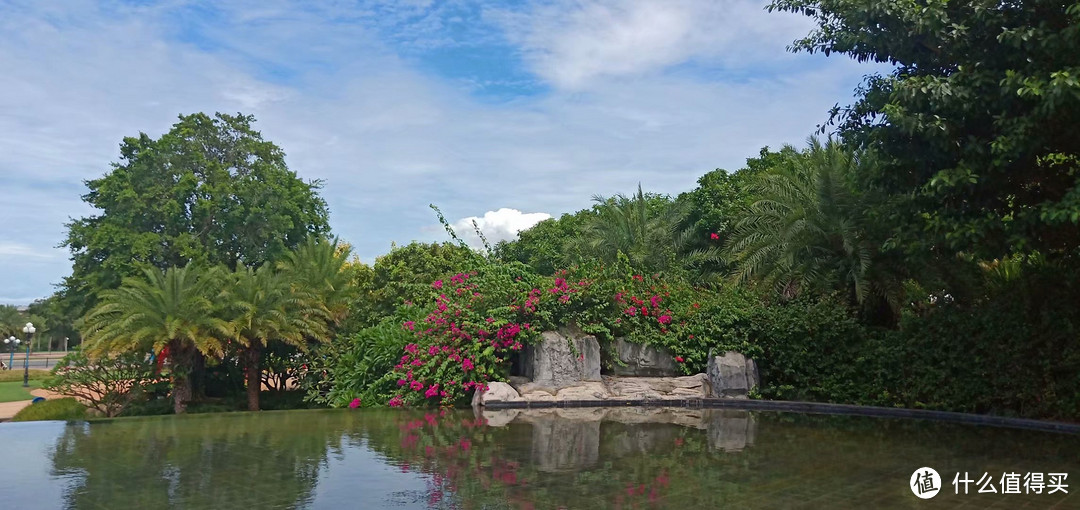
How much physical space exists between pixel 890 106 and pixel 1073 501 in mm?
4540

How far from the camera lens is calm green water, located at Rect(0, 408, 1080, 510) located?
632cm

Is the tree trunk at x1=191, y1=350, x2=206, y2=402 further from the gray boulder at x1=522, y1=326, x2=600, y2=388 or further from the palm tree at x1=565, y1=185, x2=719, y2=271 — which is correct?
the palm tree at x1=565, y1=185, x2=719, y2=271

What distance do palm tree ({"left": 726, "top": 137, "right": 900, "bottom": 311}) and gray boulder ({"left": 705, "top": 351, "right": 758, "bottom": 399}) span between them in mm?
2108

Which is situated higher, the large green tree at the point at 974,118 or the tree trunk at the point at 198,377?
the large green tree at the point at 974,118

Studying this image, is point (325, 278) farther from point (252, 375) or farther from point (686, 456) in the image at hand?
point (686, 456)

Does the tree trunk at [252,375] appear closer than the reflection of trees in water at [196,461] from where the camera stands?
No

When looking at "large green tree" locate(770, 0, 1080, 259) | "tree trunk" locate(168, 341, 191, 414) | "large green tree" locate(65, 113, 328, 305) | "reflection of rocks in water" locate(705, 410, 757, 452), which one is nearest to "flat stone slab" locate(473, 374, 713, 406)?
"reflection of rocks in water" locate(705, 410, 757, 452)

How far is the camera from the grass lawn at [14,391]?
1128 inches

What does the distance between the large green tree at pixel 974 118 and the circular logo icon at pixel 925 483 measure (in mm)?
3010

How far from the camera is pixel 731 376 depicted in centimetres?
1486

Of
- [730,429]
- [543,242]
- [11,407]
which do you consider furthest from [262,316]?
[543,242]

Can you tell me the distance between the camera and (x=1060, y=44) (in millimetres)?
8094

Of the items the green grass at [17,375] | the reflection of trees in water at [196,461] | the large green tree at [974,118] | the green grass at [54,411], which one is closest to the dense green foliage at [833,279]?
the large green tree at [974,118]

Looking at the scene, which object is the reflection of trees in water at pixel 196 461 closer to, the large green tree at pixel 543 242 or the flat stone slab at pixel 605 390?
the flat stone slab at pixel 605 390
